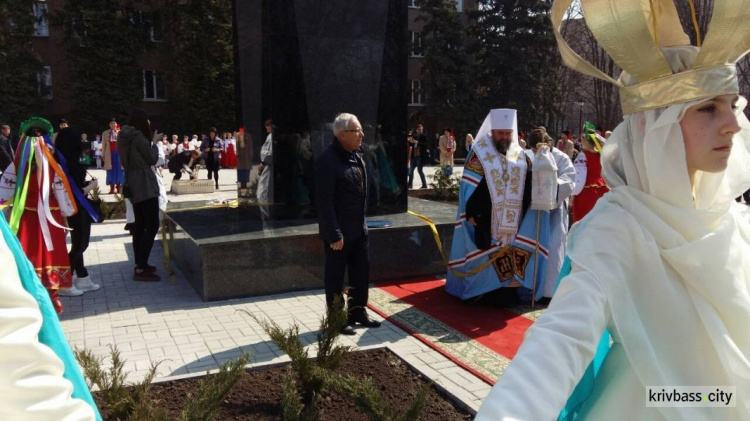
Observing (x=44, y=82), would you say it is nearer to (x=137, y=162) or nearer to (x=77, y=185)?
(x=137, y=162)

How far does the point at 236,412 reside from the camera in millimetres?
3717

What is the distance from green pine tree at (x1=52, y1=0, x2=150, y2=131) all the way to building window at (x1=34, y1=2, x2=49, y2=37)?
1.39 metres

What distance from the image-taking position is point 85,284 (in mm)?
6895

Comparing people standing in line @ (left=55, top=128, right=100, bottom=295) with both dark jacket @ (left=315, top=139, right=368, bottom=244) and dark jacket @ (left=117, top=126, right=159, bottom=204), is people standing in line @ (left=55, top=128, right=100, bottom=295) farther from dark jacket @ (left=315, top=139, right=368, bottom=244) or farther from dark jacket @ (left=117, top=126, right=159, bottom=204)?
dark jacket @ (left=315, top=139, right=368, bottom=244)

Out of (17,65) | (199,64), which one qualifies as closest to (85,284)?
(199,64)

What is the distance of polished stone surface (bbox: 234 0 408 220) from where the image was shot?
25.2ft

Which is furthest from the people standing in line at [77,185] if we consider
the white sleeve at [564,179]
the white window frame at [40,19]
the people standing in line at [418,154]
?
the white window frame at [40,19]

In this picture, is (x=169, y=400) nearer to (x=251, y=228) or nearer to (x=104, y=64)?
(x=251, y=228)

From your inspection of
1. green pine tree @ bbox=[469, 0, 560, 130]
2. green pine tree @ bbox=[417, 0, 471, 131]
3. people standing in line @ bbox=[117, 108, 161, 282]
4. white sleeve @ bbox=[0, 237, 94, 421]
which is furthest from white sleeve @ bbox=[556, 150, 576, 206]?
green pine tree @ bbox=[469, 0, 560, 130]

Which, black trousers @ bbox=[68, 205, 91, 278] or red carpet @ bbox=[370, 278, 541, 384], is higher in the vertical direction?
black trousers @ bbox=[68, 205, 91, 278]

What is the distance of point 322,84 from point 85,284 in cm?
375

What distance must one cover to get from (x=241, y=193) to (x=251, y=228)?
7.66 feet

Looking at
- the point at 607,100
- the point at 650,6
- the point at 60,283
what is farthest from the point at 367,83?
the point at 607,100

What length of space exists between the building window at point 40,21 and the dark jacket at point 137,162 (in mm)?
30853
